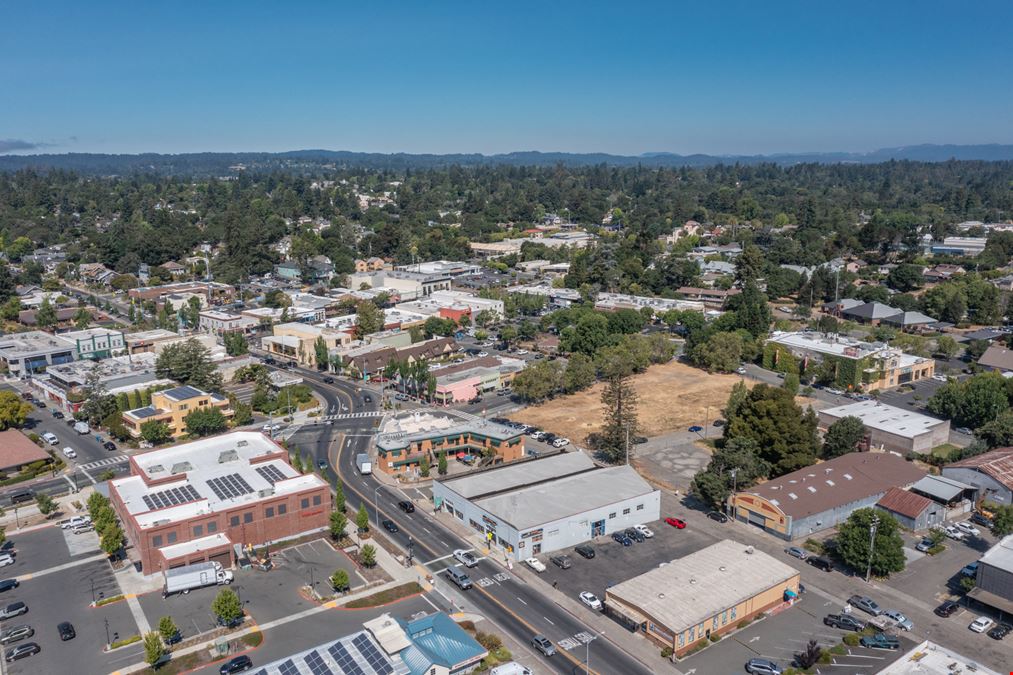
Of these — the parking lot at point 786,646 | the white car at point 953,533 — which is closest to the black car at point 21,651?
the parking lot at point 786,646

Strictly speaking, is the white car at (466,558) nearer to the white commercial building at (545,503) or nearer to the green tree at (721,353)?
the white commercial building at (545,503)

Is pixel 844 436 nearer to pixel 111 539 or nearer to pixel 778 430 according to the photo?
pixel 778 430

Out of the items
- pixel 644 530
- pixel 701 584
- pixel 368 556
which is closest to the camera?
pixel 701 584

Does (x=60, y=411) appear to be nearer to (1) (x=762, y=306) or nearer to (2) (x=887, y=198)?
(1) (x=762, y=306)

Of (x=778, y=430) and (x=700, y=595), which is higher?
(x=778, y=430)

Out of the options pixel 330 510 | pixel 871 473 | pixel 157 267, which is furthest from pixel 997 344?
pixel 157 267

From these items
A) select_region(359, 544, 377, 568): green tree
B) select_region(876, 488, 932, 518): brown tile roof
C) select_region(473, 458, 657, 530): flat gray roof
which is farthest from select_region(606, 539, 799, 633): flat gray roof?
select_region(359, 544, 377, 568): green tree

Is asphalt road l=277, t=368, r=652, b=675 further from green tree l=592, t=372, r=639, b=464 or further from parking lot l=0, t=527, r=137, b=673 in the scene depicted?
green tree l=592, t=372, r=639, b=464

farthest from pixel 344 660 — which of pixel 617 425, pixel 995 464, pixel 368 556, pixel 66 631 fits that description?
pixel 995 464
